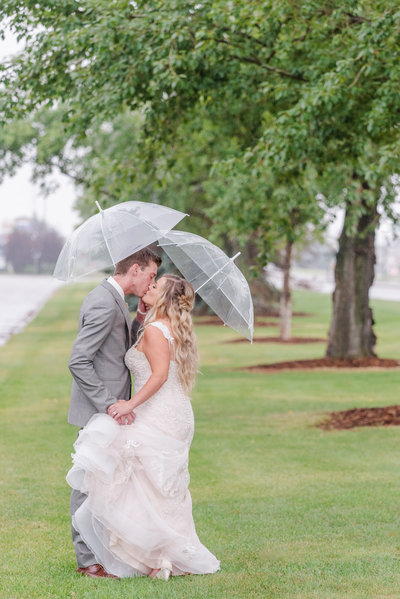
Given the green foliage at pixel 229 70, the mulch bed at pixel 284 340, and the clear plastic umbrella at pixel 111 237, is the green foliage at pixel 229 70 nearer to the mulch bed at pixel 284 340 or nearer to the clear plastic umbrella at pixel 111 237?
the clear plastic umbrella at pixel 111 237

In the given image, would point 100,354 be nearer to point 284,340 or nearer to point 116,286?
point 116,286

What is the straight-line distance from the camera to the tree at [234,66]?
10.7 m

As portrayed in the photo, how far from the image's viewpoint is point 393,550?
6.86 m

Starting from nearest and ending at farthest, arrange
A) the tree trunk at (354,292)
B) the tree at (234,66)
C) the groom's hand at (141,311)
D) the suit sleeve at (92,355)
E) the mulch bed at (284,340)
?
the suit sleeve at (92,355)
the groom's hand at (141,311)
the tree at (234,66)
the tree trunk at (354,292)
the mulch bed at (284,340)

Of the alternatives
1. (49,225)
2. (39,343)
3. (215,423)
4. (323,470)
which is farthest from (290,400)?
(49,225)

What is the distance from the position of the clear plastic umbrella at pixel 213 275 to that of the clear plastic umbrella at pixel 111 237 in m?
0.15

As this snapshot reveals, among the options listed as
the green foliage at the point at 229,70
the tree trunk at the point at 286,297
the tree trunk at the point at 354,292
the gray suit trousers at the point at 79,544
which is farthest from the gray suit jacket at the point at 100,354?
the tree trunk at the point at 286,297

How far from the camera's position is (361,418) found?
1330 centimetres

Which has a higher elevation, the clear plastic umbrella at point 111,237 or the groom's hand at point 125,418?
the clear plastic umbrella at point 111,237

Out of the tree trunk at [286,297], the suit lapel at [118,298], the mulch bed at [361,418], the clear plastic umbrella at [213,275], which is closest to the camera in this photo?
the suit lapel at [118,298]

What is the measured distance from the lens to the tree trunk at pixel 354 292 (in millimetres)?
21188

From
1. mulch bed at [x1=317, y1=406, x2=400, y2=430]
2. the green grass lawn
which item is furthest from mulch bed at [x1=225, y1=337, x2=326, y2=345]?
mulch bed at [x1=317, y1=406, x2=400, y2=430]

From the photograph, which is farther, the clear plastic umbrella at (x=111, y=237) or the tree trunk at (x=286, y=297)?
the tree trunk at (x=286, y=297)

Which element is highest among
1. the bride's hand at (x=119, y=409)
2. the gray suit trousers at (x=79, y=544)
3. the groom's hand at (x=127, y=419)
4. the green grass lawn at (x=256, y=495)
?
the bride's hand at (x=119, y=409)
